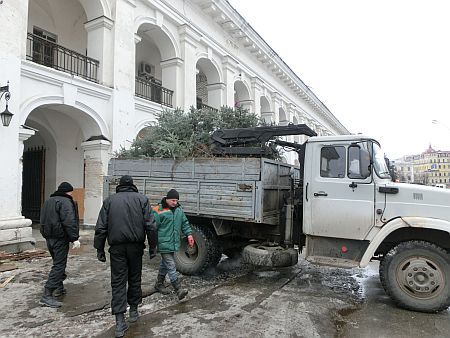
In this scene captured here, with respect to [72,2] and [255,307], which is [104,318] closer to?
[255,307]

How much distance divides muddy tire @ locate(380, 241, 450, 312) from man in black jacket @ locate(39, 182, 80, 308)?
173 inches

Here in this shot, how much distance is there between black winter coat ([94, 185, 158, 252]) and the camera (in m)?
3.78

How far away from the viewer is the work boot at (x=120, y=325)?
3.65 m

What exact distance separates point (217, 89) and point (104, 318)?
47.0 ft

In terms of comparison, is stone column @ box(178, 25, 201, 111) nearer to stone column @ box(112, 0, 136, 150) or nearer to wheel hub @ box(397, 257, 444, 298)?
stone column @ box(112, 0, 136, 150)

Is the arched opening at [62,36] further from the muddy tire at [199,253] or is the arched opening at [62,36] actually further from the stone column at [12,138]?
the muddy tire at [199,253]

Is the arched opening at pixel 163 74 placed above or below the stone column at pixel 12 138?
above

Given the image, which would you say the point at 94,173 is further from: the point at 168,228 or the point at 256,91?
the point at 256,91

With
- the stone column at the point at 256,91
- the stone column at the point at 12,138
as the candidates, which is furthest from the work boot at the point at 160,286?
the stone column at the point at 256,91

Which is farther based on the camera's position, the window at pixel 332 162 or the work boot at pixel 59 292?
the window at pixel 332 162

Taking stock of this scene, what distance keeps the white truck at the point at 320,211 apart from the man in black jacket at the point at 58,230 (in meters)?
1.86

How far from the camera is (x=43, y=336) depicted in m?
3.68

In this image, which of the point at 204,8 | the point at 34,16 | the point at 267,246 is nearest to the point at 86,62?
the point at 34,16

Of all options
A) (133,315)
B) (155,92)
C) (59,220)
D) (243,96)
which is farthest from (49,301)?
(243,96)
